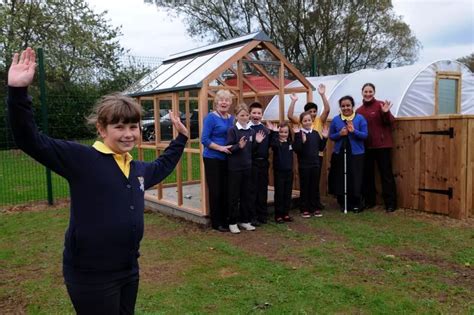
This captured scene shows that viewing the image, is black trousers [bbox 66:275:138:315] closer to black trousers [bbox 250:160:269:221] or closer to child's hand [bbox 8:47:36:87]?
child's hand [bbox 8:47:36:87]

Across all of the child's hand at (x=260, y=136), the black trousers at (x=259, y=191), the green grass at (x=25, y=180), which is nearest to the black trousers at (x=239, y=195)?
the black trousers at (x=259, y=191)

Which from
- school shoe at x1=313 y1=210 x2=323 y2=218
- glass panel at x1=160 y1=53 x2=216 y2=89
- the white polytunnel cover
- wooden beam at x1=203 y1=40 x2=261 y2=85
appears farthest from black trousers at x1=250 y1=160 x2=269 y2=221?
the white polytunnel cover

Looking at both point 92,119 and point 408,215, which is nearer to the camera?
point 92,119

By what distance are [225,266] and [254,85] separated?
15.3ft

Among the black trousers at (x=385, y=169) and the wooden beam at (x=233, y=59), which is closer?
the wooden beam at (x=233, y=59)

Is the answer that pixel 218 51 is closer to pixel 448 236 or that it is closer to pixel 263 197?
pixel 263 197

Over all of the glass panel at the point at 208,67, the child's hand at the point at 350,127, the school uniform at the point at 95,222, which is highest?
the glass panel at the point at 208,67

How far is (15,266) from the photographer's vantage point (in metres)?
4.96

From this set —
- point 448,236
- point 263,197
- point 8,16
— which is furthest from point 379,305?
point 8,16

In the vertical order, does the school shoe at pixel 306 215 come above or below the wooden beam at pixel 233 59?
below

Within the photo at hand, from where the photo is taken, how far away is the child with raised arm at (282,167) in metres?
6.54

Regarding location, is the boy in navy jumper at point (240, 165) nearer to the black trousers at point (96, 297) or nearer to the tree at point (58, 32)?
the black trousers at point (96, 297)

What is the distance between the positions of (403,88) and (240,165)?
402 centimetres

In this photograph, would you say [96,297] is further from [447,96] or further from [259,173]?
[447,96]
